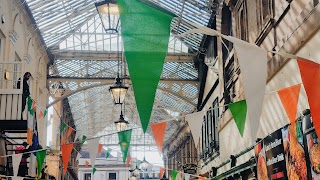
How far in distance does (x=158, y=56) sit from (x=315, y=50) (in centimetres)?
359

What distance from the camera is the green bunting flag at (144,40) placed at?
477cm

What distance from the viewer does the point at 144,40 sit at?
15.9ft

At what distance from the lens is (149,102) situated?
16.4 feet

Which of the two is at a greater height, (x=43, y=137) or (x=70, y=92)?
(x=70, y=92)

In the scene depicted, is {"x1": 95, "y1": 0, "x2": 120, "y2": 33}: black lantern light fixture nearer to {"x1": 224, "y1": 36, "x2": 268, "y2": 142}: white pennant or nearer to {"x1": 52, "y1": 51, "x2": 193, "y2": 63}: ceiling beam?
{"x1": 224, "y1": 36, "x2": 268, "y2": 142}: white pennant

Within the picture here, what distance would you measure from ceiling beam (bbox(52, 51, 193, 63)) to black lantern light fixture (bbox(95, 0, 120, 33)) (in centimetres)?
1490

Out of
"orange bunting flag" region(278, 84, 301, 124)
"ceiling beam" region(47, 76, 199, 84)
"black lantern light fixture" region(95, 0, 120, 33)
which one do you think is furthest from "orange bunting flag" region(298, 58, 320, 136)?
"ceiling beam" region(47, 76, 199, 84)

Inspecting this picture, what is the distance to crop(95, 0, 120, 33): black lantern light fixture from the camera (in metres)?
9.30

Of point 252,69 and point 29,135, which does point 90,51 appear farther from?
point 252,69

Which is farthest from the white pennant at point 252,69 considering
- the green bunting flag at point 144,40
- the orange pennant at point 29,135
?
the orange pennant at point 29,135

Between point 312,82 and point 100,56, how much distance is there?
2017cm

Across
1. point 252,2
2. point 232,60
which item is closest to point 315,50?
point 252,2

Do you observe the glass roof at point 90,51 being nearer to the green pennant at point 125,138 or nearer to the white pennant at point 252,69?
the green pennant at point 125,138

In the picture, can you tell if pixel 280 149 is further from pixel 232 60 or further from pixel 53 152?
pixel 53 152
